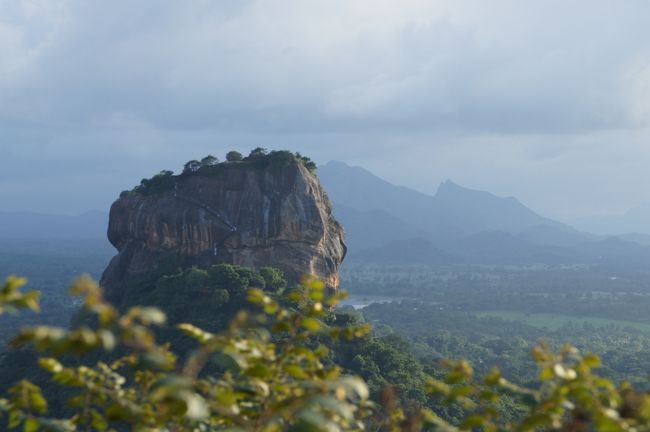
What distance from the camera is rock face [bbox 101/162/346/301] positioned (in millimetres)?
28375

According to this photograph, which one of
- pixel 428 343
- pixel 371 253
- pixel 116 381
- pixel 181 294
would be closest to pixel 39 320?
pixel 428 343

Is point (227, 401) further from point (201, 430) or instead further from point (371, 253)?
point (371, 253)

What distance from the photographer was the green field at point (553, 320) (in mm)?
70750

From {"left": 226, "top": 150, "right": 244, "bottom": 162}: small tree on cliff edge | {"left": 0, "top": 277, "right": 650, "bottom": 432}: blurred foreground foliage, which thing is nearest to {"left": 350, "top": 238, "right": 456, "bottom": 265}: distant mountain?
{"left": 226, "top": 150, "right": 244, "bottom": 162}: small tree on cliff edge

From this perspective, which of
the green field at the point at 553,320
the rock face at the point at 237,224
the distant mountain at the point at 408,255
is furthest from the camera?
the distant mountain at the point at 408,255

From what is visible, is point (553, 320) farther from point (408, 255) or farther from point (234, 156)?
point (408, 255)

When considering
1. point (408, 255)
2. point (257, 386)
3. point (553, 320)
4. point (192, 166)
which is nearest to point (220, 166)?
point (192, 166)

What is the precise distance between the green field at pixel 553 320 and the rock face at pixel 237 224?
50.5 meters

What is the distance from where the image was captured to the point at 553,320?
75688mm

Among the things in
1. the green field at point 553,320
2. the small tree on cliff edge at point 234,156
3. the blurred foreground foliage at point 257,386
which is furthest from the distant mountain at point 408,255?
the blurred foreground foliage at point 257,386

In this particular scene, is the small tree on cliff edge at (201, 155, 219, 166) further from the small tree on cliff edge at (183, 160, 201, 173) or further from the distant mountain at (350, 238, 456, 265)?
the distant mountain at (350, 238, 456, 265)

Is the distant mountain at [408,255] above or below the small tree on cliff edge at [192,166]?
below

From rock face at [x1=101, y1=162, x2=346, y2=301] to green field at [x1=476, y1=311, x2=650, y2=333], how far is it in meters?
50.5

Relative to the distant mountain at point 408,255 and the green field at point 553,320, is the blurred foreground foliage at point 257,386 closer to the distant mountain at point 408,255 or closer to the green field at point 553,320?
the green field at point 553,320
